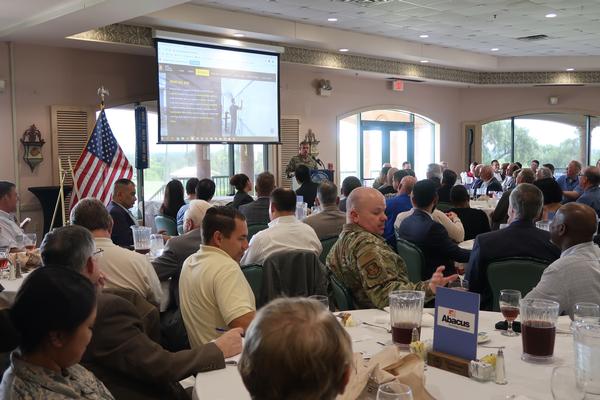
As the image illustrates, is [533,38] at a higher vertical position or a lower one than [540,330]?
higher

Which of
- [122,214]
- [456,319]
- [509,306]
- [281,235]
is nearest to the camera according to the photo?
[456,319]

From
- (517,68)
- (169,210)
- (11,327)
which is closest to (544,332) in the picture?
(11,327)

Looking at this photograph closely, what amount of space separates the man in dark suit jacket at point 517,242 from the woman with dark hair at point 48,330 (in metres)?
2.68

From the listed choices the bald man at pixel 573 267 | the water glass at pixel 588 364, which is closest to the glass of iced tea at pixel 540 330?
the water glass at pixel 588 364

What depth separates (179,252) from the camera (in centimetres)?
411

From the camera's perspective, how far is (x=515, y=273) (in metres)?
3.47

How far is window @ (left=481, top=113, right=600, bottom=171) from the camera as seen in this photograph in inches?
629

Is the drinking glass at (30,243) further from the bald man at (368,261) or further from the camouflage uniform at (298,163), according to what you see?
the camouflage uniform at (298,163)

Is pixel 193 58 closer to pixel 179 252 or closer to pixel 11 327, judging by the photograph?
pixel 179 252

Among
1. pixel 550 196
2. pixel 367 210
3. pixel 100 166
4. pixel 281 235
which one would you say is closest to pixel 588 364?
pixel 367 210

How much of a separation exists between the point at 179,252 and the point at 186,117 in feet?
17.5

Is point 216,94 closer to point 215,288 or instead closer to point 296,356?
point 215,288

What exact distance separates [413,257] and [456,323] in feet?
8.20

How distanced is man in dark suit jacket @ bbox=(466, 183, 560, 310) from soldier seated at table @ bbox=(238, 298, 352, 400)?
2691 mm
